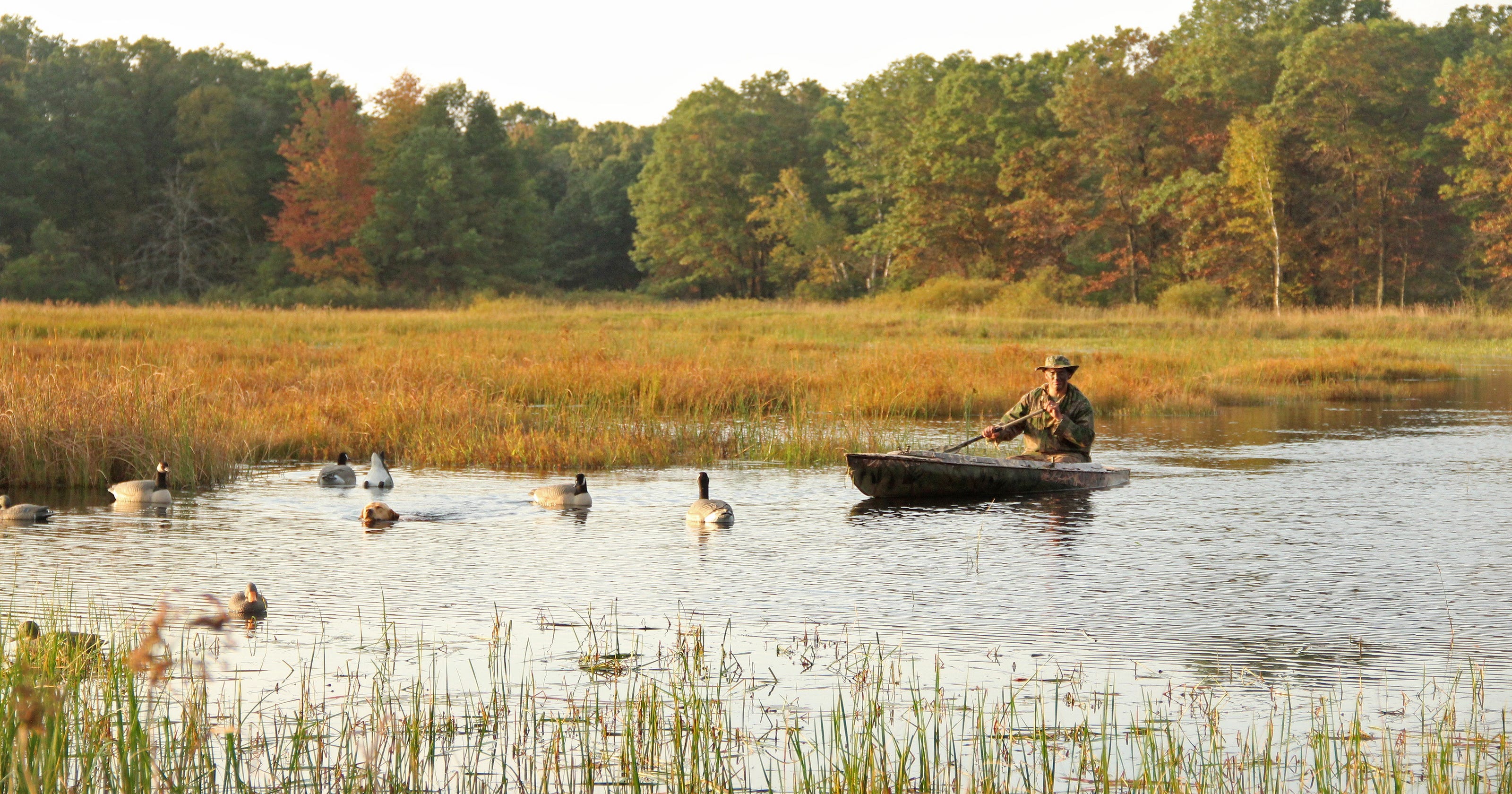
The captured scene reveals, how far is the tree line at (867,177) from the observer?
172ft

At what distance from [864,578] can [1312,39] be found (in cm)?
4780

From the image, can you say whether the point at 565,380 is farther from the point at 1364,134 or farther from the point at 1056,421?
the point at 1364,134

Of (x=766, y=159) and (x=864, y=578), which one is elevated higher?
(x=766, y=159)

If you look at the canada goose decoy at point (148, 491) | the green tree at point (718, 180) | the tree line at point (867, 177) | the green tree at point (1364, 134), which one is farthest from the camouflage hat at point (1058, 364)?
the green tree at point (718, 180)

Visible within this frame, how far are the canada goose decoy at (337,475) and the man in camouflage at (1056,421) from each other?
5.99 metres

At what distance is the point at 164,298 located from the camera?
5891 cm

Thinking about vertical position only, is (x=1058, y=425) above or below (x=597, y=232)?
below

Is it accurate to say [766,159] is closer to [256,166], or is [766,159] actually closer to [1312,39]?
[256,166]

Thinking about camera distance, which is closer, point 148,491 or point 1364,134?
point 148,491

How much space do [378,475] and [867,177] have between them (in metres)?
56.0

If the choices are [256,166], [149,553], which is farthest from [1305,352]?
[256,166]

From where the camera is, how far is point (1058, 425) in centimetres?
1391

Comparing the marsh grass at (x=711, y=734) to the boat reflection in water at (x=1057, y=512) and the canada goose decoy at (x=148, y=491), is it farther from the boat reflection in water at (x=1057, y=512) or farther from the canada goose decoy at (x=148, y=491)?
the canada goose decoy at (x=148, y=491)

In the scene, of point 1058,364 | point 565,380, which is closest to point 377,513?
point 1058,364
